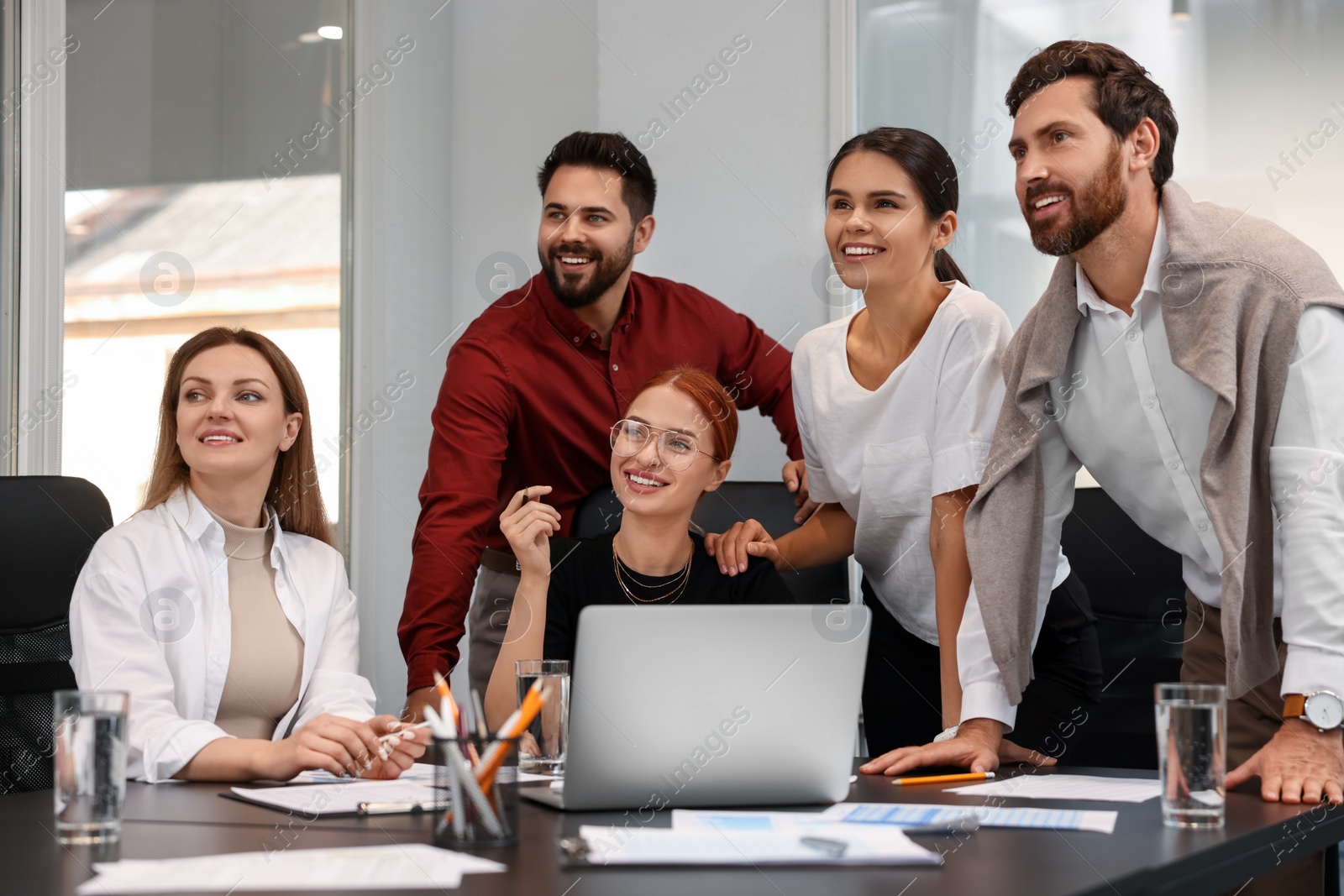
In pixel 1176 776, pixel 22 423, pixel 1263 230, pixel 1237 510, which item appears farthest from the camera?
pixel 22 423

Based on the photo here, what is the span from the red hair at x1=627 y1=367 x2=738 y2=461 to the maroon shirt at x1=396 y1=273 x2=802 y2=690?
0.37 m

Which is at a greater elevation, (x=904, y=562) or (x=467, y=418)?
(x=467, y=418)

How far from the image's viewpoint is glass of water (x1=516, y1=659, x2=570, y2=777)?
4.99ft

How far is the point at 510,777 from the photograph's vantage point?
1083 millimetres

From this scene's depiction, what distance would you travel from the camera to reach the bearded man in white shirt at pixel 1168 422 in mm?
1562

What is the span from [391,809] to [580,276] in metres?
1.63

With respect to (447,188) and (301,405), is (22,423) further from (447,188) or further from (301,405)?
(447,188)

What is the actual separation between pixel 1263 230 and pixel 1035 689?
90cm

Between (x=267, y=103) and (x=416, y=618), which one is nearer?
(x=416, y=618)

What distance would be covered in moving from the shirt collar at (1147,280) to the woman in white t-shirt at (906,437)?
230 mm

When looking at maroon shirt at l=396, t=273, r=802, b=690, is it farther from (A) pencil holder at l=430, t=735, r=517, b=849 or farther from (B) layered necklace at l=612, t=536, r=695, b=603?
(A) pencil holder at l=430, t=735, r=517, b=849

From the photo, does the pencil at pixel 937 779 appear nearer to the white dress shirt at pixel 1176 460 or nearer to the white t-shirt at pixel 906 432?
the white dress shirt at pixel 1176 460

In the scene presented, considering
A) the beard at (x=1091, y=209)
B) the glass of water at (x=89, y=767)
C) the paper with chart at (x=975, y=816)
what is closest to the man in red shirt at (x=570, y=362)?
the beard at (x=1091, y=209)

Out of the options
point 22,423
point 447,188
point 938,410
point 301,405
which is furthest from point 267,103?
point 938,410
